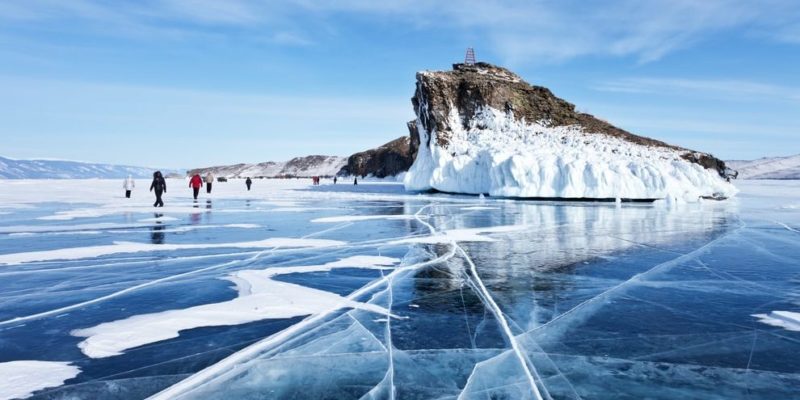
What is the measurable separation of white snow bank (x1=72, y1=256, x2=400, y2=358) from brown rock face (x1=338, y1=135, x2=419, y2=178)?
213ft

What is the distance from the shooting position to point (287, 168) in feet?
433

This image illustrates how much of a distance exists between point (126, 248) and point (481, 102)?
2910 centimetres

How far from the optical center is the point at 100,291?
576 cm

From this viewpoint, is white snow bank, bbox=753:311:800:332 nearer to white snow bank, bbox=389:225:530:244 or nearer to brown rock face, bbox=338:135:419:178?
white snow bank, bbox=389:225:530:244

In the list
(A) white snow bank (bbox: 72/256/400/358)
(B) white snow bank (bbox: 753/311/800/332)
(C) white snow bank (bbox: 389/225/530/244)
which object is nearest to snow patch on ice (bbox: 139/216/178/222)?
(C) white snow bank (bbox: 389/225/530/244)

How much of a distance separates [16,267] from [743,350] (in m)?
8.77

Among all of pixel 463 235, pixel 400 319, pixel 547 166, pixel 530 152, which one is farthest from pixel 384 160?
pixel 400 319

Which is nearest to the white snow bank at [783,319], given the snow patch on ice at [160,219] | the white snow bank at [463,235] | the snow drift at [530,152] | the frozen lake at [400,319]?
the frozen lake at [400,319]

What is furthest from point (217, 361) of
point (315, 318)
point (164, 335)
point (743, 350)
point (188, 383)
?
point (743, 350)

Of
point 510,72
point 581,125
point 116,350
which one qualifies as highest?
point 510,72

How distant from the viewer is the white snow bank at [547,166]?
23234 mm

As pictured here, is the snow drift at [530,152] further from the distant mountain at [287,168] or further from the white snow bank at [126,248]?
the distant mountain at [287,168]

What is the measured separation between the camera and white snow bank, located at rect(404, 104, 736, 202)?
23.2 m

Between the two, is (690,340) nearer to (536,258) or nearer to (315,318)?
(315,318)
